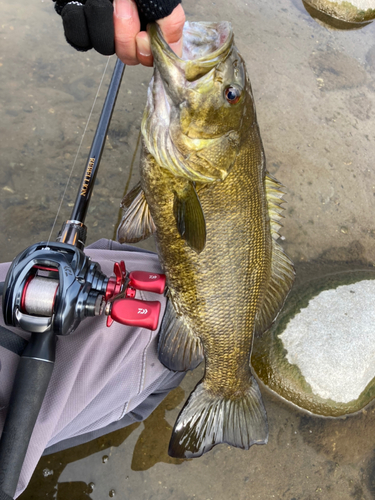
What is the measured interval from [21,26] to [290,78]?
2.51 m

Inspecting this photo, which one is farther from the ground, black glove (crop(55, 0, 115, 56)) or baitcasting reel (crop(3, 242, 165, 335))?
black glove (crop(55, 0, 115, 56))

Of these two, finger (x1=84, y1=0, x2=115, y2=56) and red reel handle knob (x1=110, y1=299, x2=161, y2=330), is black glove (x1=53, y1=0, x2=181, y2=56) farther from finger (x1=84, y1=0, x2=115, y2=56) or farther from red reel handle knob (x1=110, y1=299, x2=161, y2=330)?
red reel handle knob (x1=110, y1=299, x2=161, y2=330)

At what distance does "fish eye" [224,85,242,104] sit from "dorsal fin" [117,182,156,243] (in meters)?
0.60

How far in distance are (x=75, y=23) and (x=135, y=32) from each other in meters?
0.18

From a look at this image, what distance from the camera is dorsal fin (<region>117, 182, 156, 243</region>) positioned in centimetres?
170

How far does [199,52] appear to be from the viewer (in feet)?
4.01

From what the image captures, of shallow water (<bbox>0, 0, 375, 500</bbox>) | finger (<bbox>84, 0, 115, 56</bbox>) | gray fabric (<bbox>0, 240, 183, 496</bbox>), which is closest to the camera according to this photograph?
finger (<bbox>84, 0, 115, 56</bbox>)

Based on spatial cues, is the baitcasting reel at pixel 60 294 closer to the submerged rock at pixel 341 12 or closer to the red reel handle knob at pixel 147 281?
the red reel handle knob at pixel 147 281

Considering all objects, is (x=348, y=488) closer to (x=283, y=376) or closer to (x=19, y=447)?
(x=283, y=376)

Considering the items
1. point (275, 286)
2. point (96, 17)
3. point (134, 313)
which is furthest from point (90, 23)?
point (275, 286)

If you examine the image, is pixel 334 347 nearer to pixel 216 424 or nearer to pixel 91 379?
pixel 216 424

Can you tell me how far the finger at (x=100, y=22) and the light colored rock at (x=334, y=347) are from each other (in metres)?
1.97

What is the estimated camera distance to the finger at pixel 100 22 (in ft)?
3.32

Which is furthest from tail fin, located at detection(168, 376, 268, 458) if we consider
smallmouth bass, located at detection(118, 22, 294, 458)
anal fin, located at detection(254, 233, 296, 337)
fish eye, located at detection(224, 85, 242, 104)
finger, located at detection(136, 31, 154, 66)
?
finger, located at detection(136, 31, 154, 66)
